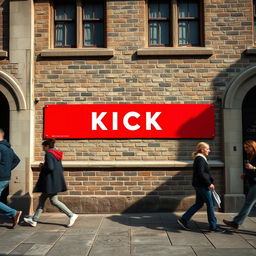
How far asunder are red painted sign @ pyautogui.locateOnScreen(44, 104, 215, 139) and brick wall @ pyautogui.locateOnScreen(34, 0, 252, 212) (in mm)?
158

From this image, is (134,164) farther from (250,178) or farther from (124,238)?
(250,178)

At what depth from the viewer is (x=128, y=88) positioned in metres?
7.21

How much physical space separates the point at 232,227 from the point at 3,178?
4.55 m

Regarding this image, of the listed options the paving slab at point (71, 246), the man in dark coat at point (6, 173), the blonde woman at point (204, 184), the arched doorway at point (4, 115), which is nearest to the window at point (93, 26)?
the arched doorway at point (4, 115)

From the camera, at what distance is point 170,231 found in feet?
18.1

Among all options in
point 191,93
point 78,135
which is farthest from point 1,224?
point 191,93

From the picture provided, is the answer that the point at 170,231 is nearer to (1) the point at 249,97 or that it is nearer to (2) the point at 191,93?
(2) the point at 191,93

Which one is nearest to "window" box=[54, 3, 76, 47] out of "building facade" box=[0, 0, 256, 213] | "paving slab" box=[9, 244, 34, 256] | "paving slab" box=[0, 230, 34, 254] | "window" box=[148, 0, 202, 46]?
"building facade" box=[0, 0, 256, 213]

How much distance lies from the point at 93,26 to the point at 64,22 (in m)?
0.77

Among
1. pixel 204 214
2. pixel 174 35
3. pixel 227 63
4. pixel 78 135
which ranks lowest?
pixel 204 214

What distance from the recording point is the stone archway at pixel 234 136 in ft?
22.5

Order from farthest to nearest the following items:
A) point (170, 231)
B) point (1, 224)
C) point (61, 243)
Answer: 1. point (1, 224)
2. point (170, 231)
3. point (61, 243)

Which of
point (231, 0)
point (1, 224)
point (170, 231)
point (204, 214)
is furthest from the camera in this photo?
point (231, 0)

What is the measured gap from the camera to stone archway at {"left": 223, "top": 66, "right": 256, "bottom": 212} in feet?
22.5
